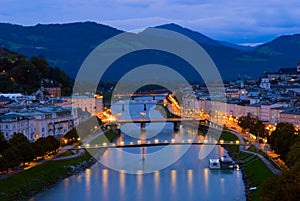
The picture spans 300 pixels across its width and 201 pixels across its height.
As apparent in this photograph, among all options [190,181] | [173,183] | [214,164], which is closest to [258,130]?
[214,164]

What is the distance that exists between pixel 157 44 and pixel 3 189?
69109 mm

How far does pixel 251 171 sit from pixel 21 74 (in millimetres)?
16302

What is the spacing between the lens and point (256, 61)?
93.1 metres

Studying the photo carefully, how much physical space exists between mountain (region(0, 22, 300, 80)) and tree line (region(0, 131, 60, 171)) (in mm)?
52727

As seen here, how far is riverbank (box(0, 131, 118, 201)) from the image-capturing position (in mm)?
10602

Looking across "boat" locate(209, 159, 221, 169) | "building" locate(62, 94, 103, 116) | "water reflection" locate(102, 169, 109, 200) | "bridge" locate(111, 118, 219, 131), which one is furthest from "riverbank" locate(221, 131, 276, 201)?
"building" locate(62, 94, 103, 116)

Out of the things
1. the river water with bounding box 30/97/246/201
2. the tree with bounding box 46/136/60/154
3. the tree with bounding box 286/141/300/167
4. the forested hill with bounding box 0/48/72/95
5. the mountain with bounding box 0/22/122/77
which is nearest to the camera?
the tree with bounding box 286/141/300/167

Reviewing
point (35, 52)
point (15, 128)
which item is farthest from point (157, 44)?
point (15, 128)

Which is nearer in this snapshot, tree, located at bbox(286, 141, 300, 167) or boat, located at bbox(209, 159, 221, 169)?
tree, located at bbox(286, 141, 300, 167)

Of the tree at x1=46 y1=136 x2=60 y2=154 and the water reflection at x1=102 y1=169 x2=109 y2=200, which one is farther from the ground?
the tree at x1=46 y1=136 x2=60 y2=154

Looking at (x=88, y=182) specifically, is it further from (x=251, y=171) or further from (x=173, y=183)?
(x=251, y=171)

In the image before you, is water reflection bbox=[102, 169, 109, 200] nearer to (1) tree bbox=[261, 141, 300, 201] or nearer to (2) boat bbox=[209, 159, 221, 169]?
(2) boat bbox=[209, 159, 221, 169]

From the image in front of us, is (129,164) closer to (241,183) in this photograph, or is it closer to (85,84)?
(241,183)

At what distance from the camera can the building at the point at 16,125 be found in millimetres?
15555
